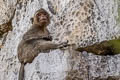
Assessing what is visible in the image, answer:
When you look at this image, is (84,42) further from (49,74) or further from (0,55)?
(0,55)

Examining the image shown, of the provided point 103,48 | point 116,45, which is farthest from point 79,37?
point 116,45

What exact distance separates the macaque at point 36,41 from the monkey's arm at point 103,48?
336 millimetres

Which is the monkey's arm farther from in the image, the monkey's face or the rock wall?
the monkey's face

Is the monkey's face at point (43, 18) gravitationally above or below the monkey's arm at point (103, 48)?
above

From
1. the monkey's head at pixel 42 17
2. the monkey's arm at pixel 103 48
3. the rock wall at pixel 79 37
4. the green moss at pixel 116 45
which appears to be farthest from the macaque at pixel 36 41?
the green moss at pixel 116 45

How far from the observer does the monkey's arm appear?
424 centimetres

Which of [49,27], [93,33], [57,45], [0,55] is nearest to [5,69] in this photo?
[0,55]

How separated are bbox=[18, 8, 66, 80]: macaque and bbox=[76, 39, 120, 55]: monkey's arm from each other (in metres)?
0.34

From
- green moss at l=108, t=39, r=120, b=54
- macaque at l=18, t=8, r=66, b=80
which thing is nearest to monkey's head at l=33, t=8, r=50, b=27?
macaque at l=18, t=8, r=66, b=80

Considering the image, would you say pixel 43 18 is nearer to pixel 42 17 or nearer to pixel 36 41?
pixel 42 17

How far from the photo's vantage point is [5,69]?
18.7 ft

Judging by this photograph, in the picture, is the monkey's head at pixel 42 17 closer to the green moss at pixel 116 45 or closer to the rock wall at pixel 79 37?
the rock wall at pixel 79 37

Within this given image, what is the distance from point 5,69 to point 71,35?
1768 mm

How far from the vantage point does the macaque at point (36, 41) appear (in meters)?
4.46
